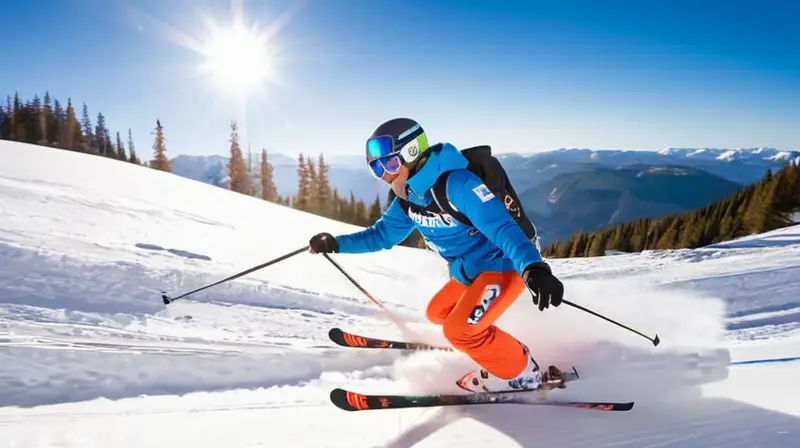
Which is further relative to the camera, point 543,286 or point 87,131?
point 87,131

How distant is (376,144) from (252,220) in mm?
13629

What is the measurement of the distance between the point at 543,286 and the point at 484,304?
773 millimetres

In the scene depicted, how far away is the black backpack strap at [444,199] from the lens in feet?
11.3

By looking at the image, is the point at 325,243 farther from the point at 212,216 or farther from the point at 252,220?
the point at 252,220

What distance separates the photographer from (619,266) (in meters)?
12.0

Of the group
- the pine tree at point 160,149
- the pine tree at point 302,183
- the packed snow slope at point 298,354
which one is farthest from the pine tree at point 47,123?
the packed snow slope at point 298,354

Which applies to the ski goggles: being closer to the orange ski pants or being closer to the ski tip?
the orange ski pants

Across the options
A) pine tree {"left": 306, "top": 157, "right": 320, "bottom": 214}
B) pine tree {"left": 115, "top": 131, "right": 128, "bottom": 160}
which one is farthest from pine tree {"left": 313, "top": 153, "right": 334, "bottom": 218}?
pine tree {"left": 115, "top": 131, "right": 128, "bottom": 160}

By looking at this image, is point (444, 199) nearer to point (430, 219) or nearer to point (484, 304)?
point (430, 219)

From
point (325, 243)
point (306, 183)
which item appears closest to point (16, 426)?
point (325, 243)

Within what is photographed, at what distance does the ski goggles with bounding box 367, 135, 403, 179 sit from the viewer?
11.8 ft

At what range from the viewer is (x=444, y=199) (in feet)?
11.4

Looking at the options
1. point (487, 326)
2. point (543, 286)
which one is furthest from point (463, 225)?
point (543, 286)

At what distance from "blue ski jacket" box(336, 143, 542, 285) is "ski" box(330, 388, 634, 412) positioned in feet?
2.98
